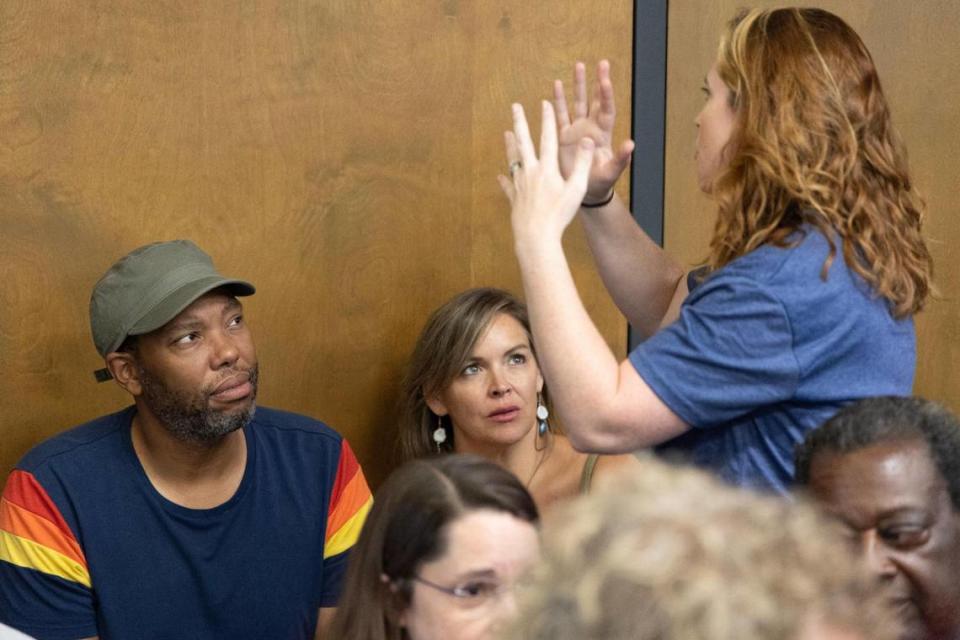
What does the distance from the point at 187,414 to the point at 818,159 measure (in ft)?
3.86

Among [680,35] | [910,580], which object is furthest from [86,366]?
[910,580]

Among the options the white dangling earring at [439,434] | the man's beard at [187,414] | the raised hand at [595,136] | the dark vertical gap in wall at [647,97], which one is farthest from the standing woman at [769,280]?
the dark vertical gap in wall at [647,97]

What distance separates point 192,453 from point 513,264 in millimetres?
915

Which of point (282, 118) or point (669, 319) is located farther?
point (282, 118)

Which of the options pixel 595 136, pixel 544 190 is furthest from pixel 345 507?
pixel 544 190

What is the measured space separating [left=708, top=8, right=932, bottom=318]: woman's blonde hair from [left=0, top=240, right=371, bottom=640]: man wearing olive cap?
3.26 ft

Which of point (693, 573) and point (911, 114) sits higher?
point (911, 114)

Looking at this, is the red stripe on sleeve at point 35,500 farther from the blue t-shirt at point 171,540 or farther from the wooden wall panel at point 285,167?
the wooden wall panel at point 285,167

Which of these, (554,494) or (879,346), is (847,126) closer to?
(879,346)

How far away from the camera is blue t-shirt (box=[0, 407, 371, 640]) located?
7.33ft

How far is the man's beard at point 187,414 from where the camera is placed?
2.34 m

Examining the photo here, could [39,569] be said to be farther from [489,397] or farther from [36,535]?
[489,397]

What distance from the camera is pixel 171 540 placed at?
2338mm

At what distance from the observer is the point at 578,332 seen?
5.43 ft
